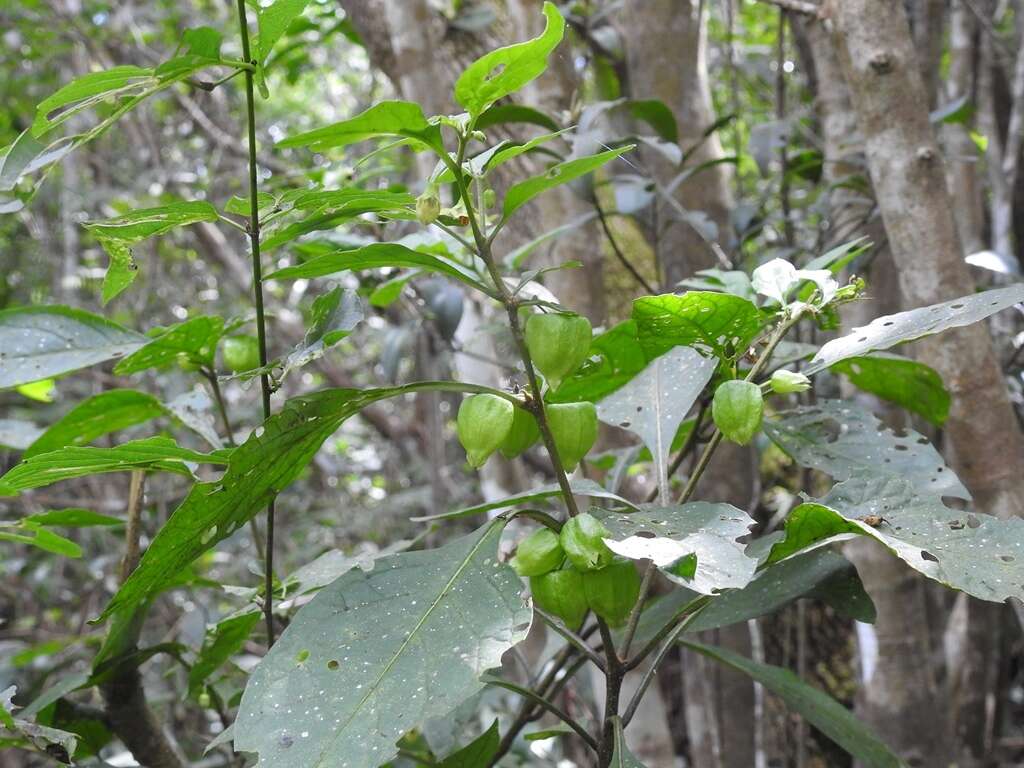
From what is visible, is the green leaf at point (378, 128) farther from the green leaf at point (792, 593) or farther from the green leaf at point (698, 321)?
the green leaf at point (792, 593)

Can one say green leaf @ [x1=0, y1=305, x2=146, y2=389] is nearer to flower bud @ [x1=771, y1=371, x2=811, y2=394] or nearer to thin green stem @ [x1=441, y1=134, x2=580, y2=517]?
thin green stem @ [x1=441, y1=134, x2=580, y2=517]

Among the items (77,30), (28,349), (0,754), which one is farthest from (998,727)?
(77,30)

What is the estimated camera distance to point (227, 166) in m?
3.63

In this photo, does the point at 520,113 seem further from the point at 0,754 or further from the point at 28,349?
the point at 0,754

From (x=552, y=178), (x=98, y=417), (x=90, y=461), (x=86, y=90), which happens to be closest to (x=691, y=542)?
(x=552, y=178)

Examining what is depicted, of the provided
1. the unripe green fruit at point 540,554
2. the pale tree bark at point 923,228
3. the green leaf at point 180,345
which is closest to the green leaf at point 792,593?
the unripe green fruit at point 540,554

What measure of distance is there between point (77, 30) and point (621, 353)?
9.60ft

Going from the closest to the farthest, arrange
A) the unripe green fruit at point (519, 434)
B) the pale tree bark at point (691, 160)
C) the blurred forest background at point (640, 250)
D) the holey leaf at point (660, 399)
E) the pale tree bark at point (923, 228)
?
the unripe green fruit at point (519, 434) < the holey leaf at point (660, 399) < the pale tree bark at point (923, 228) < the blurred forest background at point (640, 250) < the pale tree bark at point (691, 160)

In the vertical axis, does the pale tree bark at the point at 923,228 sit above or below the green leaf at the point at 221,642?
above

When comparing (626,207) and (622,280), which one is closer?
(626,207)

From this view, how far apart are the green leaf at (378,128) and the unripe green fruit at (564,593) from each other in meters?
0.32

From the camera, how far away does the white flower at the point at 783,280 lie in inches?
30.8

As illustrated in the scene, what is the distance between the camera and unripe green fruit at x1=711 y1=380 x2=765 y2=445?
70 centimetres

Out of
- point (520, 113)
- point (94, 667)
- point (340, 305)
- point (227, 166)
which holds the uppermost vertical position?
point (227, 166)
